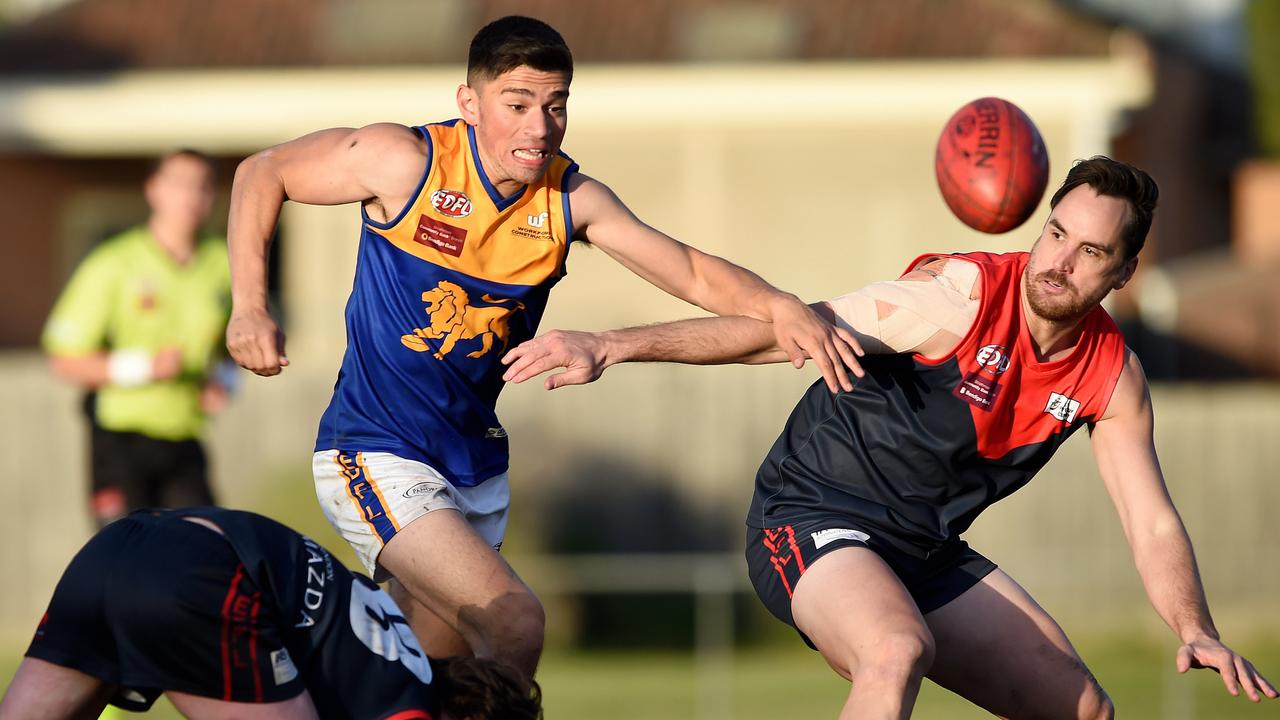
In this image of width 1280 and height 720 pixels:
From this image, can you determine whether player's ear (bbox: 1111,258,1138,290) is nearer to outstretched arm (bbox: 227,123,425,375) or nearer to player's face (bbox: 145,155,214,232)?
outstretched arm (bbox: 227,123,425,375)

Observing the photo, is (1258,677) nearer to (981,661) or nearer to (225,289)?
(981,661)

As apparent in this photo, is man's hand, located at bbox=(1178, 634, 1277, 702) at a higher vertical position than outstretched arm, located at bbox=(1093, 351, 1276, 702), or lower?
lower

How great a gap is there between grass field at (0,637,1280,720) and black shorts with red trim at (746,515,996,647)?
6.01 meters

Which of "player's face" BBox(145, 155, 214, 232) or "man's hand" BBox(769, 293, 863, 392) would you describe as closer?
"man's hand" BBox(769, 293, 863, 392)

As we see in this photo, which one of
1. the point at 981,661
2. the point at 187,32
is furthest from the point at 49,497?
the point at 981,661

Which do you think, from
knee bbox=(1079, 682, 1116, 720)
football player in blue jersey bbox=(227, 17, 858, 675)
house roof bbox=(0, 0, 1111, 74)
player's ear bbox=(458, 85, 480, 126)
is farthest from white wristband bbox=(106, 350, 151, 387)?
house roof bbox=(0, 0, 1111, 74)

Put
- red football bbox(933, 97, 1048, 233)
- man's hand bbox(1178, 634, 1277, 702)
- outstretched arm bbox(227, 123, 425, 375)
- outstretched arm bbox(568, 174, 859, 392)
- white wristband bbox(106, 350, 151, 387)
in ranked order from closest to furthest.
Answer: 1. man's hand bbox(1178, 634, 1277, 702)
2. outstretched arm bbox(568, 174, 859, 392)
3. outstretched arm bbox(227, 123, 425, 375)
4. red football bbox(933, 97, 1048, 233)
5. white wristband bbox(106, 350, 151, 387)

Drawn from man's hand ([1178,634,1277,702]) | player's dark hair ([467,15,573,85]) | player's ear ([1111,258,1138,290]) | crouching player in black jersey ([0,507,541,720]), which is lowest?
man's hand ([1178,634,1277,702])

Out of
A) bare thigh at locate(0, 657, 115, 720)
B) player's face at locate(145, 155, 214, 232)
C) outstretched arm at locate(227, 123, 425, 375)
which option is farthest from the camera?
player's face at locate(145, 155, 214, 232)

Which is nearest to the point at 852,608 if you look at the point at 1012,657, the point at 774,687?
the point at 1012,657

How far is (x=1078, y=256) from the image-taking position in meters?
5.33

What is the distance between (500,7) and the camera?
21.3 meters

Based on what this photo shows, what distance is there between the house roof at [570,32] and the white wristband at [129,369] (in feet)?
38.7

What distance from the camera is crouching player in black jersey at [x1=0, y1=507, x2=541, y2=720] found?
13.9 feet
